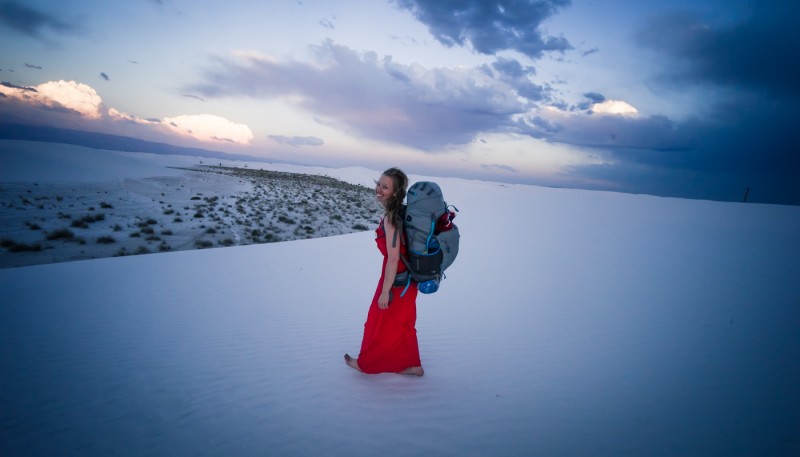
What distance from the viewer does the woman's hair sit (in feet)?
7.81

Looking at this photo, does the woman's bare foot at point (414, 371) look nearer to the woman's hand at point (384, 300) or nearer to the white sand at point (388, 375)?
the white sand at point (388, 375)

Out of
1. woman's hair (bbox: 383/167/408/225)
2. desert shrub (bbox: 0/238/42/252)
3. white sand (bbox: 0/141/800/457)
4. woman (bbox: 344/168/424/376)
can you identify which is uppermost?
woman's hair (bbox: 383/167/408/225)

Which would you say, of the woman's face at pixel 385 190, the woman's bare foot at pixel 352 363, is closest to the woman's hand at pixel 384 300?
the woman's face at pixel 385 190

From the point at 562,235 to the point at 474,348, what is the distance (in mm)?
9494

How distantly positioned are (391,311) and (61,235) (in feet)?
39.4

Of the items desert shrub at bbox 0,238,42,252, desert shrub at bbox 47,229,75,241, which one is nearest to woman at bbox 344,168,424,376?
desert shrub at bbox 0,238,42,252

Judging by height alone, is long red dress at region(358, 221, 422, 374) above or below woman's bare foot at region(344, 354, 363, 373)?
above

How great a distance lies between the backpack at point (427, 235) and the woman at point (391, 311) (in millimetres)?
88

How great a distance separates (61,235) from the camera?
9289 millimetres

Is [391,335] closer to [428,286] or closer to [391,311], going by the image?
[391,311]

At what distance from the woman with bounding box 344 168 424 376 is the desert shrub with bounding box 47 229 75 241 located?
37.1ft

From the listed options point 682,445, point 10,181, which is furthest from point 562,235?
point 10,181

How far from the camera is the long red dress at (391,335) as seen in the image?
107 inches

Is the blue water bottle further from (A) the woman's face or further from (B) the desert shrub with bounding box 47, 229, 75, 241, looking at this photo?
(B) the desert shrub with bounding box 47, 229, 75, 241
